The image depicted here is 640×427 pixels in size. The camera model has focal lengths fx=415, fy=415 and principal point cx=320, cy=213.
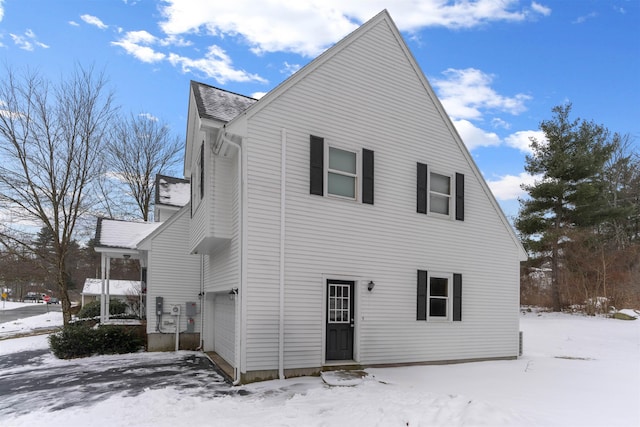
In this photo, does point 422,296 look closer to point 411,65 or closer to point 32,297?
point 411,65

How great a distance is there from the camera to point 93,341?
464 inches

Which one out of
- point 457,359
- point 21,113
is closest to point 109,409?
point 457,359

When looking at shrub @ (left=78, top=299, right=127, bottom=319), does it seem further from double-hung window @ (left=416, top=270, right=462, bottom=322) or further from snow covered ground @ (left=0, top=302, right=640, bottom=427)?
double-hung window @ (left=416, top=270, right=462, bottom=322)

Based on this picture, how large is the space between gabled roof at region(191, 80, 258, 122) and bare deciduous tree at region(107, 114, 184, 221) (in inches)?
722

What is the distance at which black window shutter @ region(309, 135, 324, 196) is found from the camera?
29.3 ft

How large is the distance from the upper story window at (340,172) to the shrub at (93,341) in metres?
7.70

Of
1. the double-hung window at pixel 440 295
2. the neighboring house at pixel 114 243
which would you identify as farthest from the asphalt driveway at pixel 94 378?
the double-hung window at pixel 440 295

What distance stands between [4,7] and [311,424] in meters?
13.7

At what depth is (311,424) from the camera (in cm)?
561

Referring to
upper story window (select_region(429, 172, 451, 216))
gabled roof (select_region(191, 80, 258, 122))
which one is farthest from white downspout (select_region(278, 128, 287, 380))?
upper story window (select_region(429, 172, 451, 216))

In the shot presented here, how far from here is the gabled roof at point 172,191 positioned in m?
16.8

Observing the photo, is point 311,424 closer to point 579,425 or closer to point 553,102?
point 579,425

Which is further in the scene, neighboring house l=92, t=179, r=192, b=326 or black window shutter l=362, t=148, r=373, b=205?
neighboring house l=92, t=179, r=192, b=326

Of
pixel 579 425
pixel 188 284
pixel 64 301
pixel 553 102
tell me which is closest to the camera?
pixel 579 425
